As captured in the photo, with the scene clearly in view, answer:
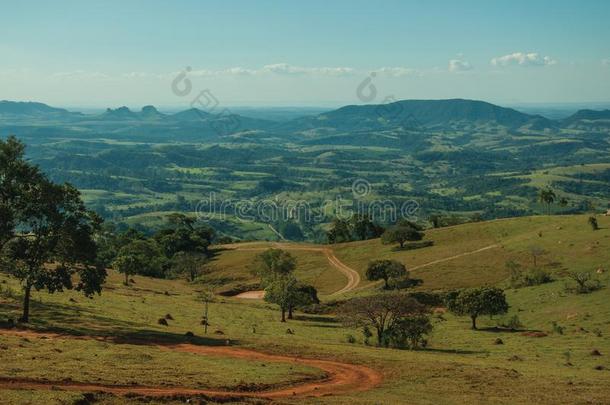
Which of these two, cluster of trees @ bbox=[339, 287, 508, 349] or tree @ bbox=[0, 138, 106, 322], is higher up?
tree @ bbox=[0, 138, 106, 322]

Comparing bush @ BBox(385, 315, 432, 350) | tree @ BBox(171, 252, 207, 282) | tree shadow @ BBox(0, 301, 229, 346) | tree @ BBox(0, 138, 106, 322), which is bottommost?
tree @ BBox(171, 252, 207, 282)

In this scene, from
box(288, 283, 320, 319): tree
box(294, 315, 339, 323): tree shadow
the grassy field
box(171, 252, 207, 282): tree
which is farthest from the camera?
box(171, 252, 207, 282): tree

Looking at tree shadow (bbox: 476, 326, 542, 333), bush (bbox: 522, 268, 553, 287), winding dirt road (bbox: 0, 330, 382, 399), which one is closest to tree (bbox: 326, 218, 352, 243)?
bush (bbox: 522, 268, 553, 287)

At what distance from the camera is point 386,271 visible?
10931cm

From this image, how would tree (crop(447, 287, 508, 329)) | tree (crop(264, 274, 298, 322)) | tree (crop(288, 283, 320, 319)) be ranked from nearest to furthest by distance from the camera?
tree (crop(447, 287, 508, 329))
tree (crop(264, 274, 298, 322))
tree (crop(288, 283, 320, 319))

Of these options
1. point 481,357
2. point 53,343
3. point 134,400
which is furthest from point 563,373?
point 53,343

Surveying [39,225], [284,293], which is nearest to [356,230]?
[284,293]

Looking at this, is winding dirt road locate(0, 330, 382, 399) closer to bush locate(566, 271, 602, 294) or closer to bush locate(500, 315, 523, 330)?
bush locate(500, 315, 523, 330)

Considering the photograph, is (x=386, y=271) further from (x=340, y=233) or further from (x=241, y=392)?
(x=241, y=392)

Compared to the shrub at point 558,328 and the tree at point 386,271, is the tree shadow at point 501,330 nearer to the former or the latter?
the shrub at point 558,328

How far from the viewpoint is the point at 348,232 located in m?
176

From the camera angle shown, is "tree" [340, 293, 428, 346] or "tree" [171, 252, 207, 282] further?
"tree" [171, 252, 207, 282]

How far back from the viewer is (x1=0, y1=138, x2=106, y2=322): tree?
163ft

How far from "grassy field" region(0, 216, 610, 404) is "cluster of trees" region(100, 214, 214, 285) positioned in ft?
87.8
